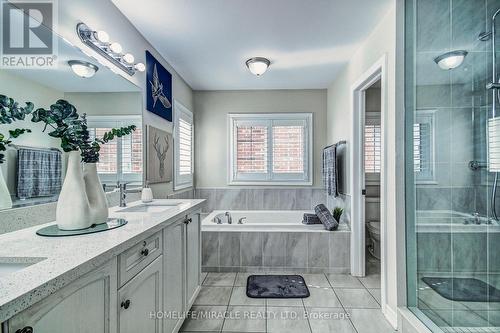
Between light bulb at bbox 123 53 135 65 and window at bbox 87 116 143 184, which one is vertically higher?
light bulb at bbox 123 53 135 65

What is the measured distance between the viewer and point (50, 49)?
1.48 m

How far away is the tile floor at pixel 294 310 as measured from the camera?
2.05m

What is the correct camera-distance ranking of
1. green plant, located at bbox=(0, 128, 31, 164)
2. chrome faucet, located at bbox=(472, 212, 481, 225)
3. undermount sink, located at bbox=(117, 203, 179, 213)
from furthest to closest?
1. undermount sink, located at bbox=(117, 203, 179, 213)
2. chrome faucet, located at bbox=(472, 212, 481, 225)
3. green plant, located at bbox=(0, 128, 31, 164)

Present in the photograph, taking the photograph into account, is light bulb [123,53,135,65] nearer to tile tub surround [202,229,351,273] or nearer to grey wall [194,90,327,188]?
tile tub surround [202,229,351,273]

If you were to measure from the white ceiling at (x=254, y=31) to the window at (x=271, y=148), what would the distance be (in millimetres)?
873

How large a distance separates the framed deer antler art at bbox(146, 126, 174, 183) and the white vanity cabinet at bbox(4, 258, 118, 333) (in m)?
1.65

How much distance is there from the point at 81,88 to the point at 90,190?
0.71 meters

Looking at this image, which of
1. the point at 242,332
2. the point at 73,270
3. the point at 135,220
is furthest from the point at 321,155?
the point at 73,270

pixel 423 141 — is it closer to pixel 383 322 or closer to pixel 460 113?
pixel 460 113

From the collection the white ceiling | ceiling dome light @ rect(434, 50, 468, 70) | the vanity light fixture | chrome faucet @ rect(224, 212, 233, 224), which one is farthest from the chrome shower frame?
chrome faucet @ rect(224, 212, 233, 224)

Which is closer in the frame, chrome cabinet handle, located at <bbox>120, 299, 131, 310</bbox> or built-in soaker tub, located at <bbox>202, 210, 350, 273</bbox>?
chrome cabinet handle, located at <bbox>120, 299, 131, 310</bbox>

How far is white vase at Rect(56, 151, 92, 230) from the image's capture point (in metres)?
1.23

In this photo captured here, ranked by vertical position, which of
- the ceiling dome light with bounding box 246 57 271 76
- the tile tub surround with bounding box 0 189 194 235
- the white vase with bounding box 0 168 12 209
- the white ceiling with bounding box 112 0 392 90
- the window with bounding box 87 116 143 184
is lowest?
the tile tub surround with bounding box 0 189 194 235

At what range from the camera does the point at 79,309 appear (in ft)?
2.87
